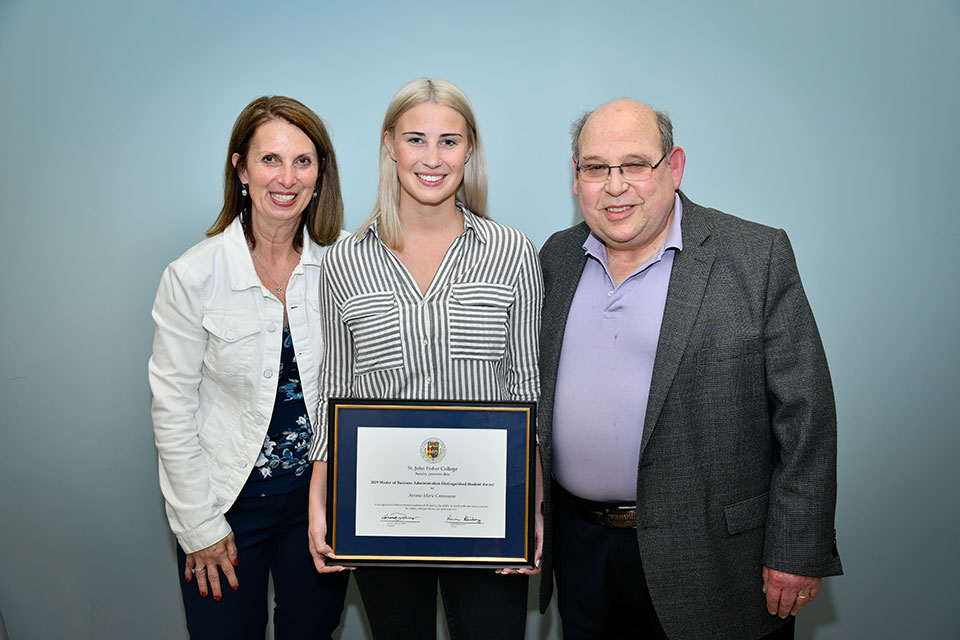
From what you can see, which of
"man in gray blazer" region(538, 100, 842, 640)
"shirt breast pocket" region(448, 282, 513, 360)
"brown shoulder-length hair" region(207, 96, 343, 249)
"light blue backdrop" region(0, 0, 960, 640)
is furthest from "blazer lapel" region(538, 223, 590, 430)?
"brown shoulder-length hair" region(207, 96, 343, 249)

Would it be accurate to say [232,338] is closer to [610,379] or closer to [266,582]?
[266,582]

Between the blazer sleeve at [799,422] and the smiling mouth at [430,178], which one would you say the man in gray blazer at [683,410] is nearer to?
the blazer sleeve at [799,422]

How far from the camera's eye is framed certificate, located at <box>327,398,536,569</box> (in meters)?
1.85

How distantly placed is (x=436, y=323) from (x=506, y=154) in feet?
3.58

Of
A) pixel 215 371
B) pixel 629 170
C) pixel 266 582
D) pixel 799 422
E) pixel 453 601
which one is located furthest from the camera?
pixel 266 582

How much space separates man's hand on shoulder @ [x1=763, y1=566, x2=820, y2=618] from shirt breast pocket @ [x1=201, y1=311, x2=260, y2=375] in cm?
164

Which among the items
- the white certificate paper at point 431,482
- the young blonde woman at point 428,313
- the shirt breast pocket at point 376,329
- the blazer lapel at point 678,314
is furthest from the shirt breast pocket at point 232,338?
the blazer lapel at point 678,314

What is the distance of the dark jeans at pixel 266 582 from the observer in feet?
7.20

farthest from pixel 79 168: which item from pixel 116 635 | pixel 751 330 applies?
pixel 751 330

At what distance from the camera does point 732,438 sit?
1854 mm

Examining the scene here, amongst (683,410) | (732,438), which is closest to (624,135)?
(683,410)

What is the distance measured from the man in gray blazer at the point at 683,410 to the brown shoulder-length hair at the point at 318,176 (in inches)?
33.0

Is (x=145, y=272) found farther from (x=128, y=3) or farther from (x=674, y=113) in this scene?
(x=674, y=113)
